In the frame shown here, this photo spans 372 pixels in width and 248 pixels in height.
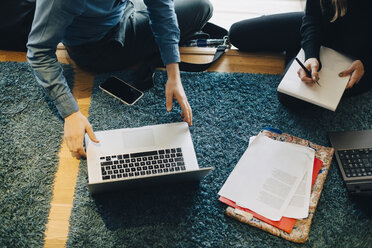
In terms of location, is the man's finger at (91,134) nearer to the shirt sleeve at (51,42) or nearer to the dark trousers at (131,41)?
the shirt sleeve at (51,42)

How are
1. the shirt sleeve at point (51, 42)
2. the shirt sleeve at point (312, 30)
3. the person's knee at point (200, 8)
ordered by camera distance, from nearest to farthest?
the shirt sleeve at point (51, 42) → the shirt sleeve at point (312, 30) → the person's knee at point (200, 8)

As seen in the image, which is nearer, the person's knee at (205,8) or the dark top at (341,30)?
the dark top at (341,30)

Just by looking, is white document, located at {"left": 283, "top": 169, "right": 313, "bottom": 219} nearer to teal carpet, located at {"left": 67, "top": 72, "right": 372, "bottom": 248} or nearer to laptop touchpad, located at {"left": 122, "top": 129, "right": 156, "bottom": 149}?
teal carpet, located at {"left": 67, "top": 72, "right": 372, "bottom": 248}

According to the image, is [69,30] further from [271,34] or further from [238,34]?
[271,34]

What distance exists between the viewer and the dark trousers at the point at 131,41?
53.0 inches

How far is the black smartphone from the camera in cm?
139

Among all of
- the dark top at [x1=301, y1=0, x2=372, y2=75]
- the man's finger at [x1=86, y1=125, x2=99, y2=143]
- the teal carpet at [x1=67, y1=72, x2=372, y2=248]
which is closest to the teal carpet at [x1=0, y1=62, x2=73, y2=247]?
the teal carpet at [x1=67, y1=72, x2=372, y2=248]

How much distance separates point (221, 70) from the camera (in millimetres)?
1532

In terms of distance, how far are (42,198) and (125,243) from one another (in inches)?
13.8

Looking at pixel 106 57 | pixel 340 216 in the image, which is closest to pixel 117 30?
pixel 106 57

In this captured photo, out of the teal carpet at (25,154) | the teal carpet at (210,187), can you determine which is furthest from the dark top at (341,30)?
the teal carpet at (25,154)

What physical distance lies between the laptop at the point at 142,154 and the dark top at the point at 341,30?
2.08 ft

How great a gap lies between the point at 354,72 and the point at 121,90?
0.95m

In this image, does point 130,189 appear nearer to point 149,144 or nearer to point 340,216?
point 149,144
